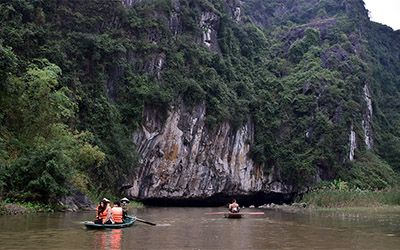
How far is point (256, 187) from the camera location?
5825 centimetres

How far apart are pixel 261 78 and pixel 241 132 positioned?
1438cm

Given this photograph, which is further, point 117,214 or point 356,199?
point 356,199

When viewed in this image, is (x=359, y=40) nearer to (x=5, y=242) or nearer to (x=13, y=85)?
(x=13, y=85)

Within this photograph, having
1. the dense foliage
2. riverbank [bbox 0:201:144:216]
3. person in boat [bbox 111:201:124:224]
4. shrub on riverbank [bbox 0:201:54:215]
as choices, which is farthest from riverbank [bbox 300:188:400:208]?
person in boat [bbox 111:201:124:224]

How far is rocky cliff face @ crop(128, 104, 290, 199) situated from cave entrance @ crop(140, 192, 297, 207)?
1.37 meters

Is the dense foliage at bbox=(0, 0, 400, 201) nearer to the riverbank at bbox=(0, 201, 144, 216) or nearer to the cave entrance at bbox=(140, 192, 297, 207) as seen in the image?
the riverbank at bbox=(0, 201, 144, 216)

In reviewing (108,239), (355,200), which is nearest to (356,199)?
(355,200)

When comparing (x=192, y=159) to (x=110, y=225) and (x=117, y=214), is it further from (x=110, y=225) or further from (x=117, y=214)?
(x=110, y=225)

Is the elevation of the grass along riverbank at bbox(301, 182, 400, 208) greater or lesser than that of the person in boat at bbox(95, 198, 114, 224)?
greater

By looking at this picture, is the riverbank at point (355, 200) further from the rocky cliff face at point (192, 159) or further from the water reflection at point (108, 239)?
the water reflection at point (108, 239)

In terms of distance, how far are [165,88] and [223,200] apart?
1740 centimetres

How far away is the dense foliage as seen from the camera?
29922 millimetres

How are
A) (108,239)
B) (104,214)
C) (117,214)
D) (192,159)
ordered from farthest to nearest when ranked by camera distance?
(192,159), (117,214), (104,214), (108,239)

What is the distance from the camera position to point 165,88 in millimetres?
47219
